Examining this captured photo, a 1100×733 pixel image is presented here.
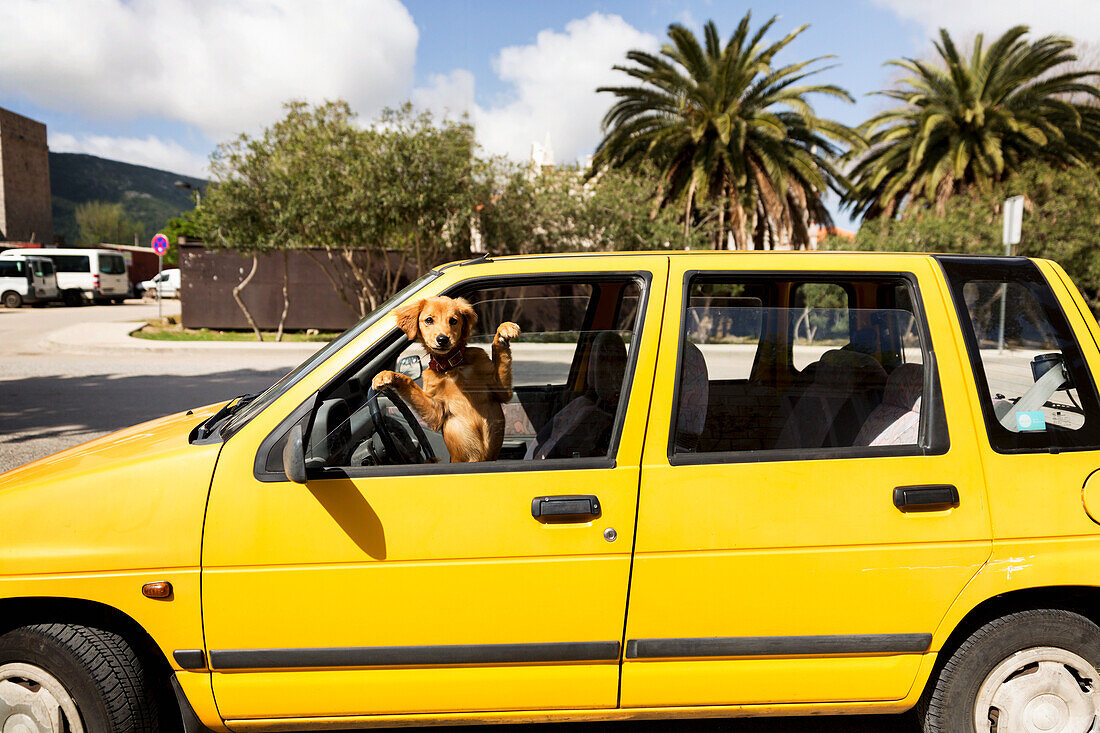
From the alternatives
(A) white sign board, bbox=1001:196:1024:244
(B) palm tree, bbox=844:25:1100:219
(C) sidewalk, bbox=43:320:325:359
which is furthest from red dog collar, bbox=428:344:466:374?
(B) palm tree, bbox=844:25:1100:219

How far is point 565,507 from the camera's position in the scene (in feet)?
7.36

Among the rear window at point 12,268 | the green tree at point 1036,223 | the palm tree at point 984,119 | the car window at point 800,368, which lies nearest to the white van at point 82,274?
the rear window at point 12,268

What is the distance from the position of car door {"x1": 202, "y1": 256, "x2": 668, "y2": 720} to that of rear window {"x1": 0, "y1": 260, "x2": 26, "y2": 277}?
127ft

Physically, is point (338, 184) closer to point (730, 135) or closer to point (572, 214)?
point (572, 214)

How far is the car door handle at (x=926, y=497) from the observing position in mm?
2305

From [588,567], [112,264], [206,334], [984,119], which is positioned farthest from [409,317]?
[112,264]

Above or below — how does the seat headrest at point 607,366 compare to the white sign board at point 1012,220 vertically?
below

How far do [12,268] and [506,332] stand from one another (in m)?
39.0

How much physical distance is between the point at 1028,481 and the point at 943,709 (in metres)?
0.80

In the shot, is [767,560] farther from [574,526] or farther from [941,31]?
[941,31]

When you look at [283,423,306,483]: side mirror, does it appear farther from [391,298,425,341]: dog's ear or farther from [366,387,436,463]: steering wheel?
[391,298,425,341]: dog's ear

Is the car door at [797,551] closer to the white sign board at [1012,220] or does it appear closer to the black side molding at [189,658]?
the black side molding at [189,658]

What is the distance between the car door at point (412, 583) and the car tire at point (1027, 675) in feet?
3.79

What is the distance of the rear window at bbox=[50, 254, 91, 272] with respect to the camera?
36.8m
